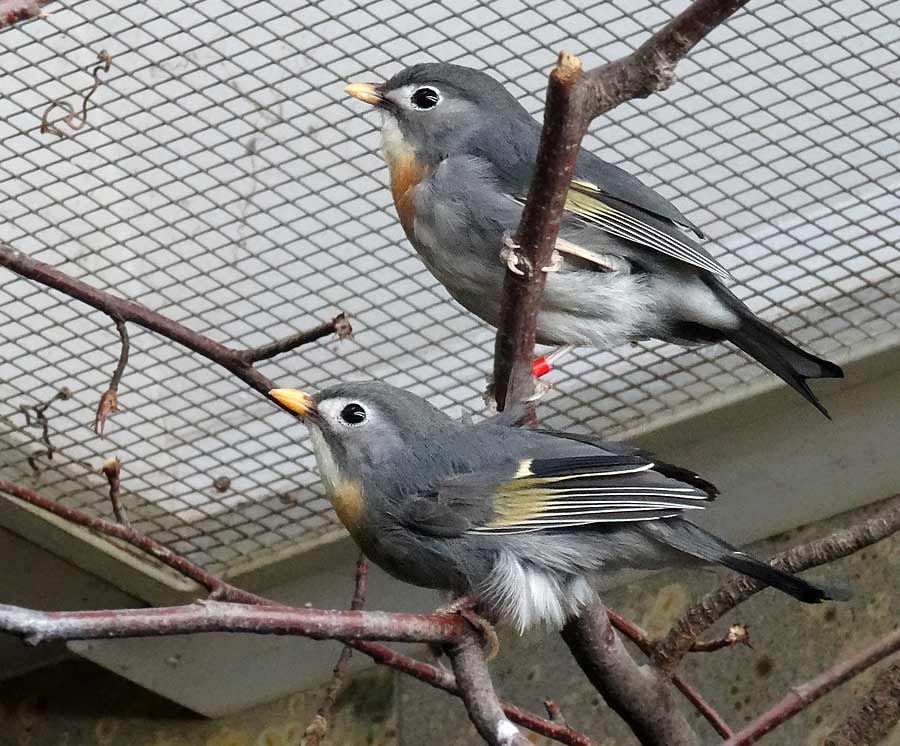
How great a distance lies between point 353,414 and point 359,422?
17mm

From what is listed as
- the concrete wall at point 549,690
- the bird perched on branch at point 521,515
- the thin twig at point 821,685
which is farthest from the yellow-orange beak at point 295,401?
the concrete wall at point 549,690

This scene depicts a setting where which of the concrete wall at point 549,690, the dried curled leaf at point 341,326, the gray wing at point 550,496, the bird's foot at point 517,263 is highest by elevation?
the bird's foot at point 517,263

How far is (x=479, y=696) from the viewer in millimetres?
1839

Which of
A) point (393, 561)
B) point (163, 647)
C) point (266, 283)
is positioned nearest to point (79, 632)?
point (393, 561)

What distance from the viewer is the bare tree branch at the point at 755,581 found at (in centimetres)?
201

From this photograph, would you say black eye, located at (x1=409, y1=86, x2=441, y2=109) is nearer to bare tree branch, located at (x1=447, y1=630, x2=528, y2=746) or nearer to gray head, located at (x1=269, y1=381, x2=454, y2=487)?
gray head, located at (x1=269, y1=381, x2=454, y2=487)

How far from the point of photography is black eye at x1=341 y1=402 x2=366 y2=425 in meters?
2.37

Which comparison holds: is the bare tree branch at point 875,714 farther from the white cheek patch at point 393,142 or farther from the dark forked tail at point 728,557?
the white cheek patch at point 393,142

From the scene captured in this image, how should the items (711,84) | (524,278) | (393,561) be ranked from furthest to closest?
1. (711,84)
2. (393,561)
3. (524,278)

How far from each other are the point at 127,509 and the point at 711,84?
5.18ft

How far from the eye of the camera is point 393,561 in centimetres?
222

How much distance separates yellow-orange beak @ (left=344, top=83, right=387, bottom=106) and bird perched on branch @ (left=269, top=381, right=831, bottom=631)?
76cm

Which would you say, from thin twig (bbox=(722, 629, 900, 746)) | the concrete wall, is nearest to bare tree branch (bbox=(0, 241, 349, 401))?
thin twig (bbox=(722, 629, 900, 746))

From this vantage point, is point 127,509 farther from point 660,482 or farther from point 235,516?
point 660,482
